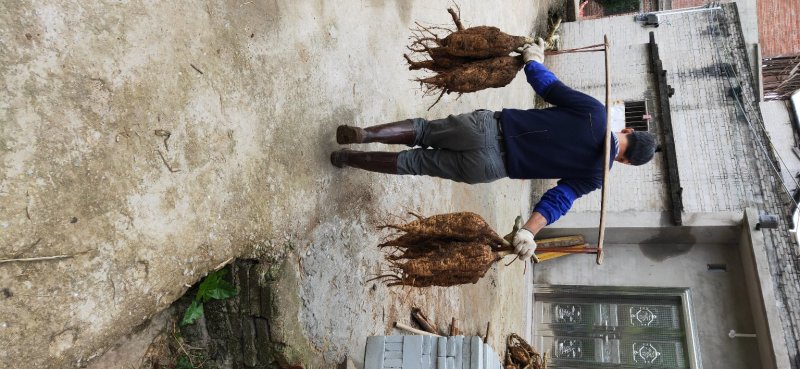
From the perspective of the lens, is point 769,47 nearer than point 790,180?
No

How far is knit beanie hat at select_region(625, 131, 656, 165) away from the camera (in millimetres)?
3193

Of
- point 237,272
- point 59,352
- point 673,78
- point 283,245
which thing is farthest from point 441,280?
point 673,78

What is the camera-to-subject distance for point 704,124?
7.30m

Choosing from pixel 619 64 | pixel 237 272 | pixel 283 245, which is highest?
pixel 619 64

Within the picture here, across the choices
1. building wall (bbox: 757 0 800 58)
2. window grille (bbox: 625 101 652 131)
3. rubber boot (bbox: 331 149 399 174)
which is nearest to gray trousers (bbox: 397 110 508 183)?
rubber boot (bbox: 331 149 399 174)

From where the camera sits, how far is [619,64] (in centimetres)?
826

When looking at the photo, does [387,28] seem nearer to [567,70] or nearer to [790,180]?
[567,70]

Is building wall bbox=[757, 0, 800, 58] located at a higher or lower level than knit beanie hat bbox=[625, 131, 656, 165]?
higher

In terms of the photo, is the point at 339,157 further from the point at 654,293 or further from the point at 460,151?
the point at 654,293

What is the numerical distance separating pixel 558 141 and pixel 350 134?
1.24 m

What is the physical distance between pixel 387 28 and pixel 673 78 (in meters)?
5.39

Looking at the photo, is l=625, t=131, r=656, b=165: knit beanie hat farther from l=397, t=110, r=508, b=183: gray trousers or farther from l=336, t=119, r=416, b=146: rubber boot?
l=336, t=119, r=416, b=146: rubber boot

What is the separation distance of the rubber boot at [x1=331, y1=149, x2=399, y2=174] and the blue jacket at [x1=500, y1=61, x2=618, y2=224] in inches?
28.6

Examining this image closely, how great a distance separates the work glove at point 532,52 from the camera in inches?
132
